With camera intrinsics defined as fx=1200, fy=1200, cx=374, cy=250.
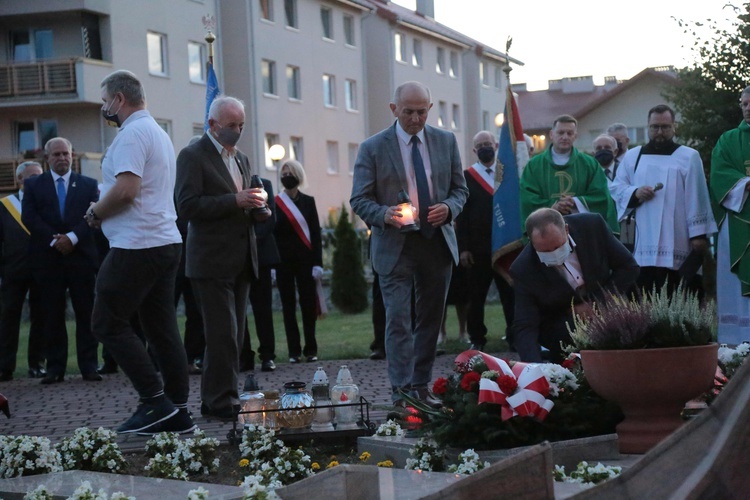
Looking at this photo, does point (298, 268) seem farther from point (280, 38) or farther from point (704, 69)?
point (280, 38)

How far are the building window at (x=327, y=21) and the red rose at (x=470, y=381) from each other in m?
48.6

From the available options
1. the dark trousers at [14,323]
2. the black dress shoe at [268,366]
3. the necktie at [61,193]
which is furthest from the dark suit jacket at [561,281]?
the dark trousers at [14,323]

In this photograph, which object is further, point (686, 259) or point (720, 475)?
point (686, 259)

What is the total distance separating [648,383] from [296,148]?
4662 centimetres

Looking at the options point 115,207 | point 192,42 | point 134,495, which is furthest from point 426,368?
point 192,42

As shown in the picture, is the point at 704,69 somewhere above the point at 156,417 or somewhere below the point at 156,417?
above

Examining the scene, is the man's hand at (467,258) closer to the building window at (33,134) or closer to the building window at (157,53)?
the building window at (157,53)

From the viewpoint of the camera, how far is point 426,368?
8.60m

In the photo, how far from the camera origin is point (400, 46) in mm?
60438

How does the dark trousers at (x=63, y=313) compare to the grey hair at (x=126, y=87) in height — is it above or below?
Answer: below

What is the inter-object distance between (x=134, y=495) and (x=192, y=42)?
40957 millimetres

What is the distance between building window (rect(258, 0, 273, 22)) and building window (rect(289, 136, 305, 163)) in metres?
5.13

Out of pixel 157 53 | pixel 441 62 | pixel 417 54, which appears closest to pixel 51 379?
pixel 157 53

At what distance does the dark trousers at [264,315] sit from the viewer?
505 inches
